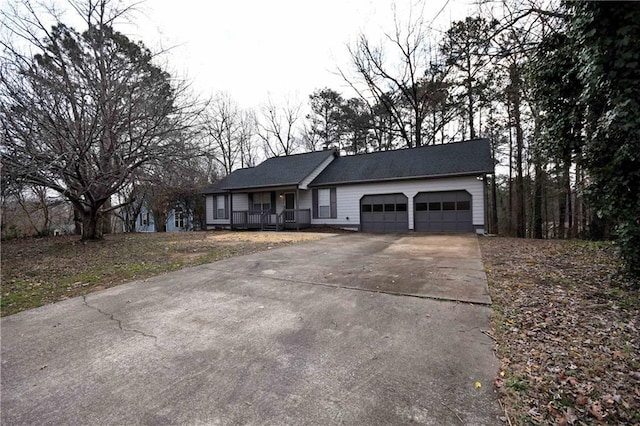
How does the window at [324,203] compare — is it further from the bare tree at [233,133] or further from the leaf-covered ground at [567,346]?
the bare tree at [233,133]

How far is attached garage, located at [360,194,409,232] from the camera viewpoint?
15.3 m

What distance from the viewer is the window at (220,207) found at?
21.0 meters

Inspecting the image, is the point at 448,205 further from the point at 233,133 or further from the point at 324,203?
the point at 233,133

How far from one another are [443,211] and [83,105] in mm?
14341

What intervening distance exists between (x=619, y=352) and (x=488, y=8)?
20.6ft

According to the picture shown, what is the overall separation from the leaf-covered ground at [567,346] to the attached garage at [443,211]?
8409 mm

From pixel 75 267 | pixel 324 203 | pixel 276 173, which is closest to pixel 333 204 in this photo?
pixel 324 203

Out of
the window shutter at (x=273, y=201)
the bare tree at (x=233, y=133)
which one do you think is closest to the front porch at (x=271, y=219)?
the window shutter at (x=273, y=201)

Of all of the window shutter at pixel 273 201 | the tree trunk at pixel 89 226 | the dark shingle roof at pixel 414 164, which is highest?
the dark shingle roof at pixel 414 164

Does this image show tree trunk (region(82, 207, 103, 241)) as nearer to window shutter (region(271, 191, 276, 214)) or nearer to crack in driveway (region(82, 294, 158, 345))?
crack in driveway (region(82, 294, 158, 345))

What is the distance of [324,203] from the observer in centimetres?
1759

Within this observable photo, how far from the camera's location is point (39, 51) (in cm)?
863

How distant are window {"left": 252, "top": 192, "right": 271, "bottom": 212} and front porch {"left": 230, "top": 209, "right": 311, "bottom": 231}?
25.5 inches

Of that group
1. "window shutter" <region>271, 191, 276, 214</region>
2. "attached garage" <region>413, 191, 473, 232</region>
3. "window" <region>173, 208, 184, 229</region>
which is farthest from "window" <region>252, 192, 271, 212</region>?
"attached garage" <region>413, 191, 473, 232</region>
